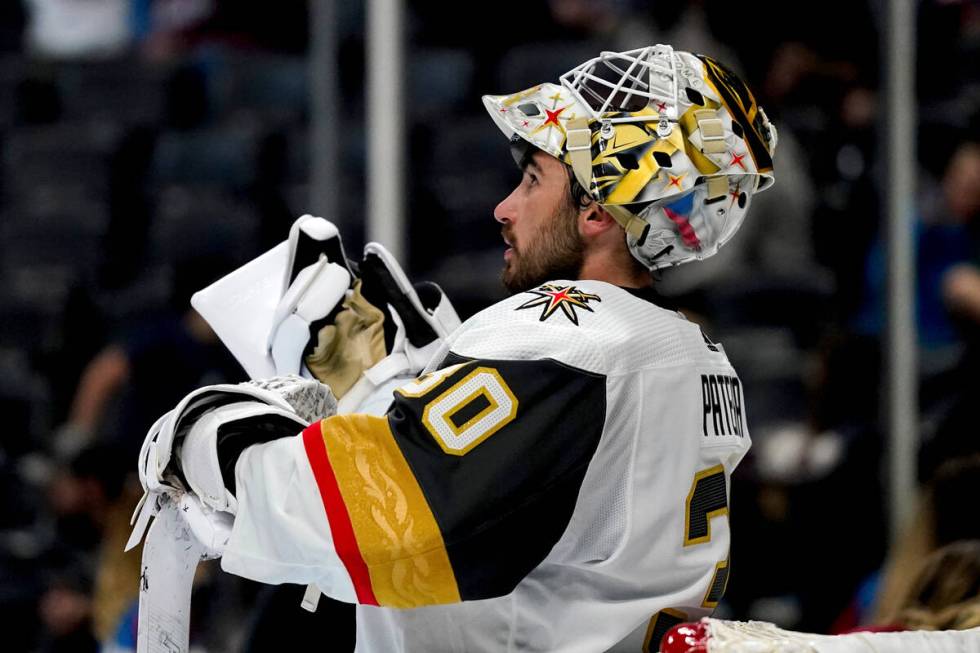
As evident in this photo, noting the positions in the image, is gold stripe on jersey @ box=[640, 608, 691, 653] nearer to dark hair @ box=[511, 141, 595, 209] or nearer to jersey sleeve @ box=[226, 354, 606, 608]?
jersey sleeve @ box=[226, 354, 606, 608]

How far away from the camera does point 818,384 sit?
4.50 meters

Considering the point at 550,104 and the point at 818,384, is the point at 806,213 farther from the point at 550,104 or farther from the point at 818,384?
the point at 550,104

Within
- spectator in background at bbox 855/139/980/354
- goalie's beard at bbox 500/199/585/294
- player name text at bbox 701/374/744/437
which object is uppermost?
goalie's beard at bbox 500/199/585/294

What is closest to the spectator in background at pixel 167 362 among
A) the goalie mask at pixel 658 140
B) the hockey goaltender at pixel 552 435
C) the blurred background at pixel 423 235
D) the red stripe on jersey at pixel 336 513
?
the blurred background at pixel 423 235

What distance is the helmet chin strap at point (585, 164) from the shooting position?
1888 mm

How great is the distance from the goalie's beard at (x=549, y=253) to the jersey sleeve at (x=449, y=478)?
29 cm

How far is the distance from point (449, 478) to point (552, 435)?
0.41 feet

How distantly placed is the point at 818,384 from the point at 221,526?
3047 millimetres

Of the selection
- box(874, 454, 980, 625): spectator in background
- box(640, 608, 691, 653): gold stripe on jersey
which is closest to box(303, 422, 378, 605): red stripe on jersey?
box(640, 608, 691, 653): gold stripe on jersey

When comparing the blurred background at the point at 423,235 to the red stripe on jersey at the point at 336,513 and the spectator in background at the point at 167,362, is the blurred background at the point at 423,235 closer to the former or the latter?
the spectator in background at the point at 167,362

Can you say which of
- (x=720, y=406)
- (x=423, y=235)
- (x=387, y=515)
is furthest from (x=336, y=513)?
(x=423, y=235)

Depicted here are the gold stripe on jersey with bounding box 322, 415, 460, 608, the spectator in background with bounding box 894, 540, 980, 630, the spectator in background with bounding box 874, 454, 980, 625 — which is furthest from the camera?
the spectator in background with bounding box 874, 454, 980, 625

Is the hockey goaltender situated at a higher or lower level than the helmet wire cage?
lower

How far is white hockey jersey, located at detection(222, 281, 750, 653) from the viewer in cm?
168
